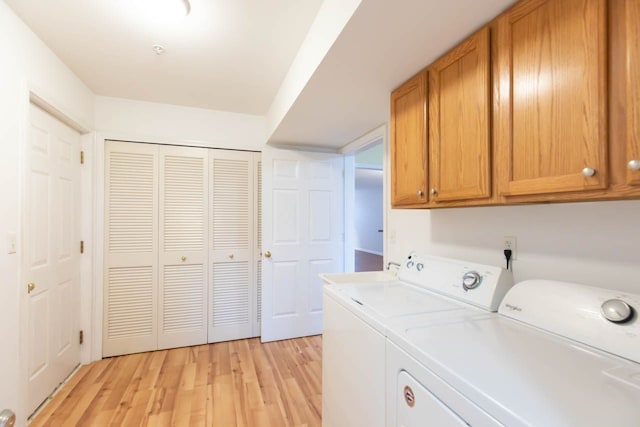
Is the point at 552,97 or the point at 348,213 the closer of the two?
the point at 552,97

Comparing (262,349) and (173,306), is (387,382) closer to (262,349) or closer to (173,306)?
(262,349)

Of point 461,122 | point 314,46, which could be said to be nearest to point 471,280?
point 461,122

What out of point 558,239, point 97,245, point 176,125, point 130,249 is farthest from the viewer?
point 176,125

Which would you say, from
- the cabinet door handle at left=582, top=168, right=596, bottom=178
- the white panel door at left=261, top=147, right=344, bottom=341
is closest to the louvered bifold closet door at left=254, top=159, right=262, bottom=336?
the white panel door at left=261, top=147, right=344, bottom=341

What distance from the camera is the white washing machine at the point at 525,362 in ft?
1.91

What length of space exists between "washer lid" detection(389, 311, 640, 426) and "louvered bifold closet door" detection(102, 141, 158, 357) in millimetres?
2565

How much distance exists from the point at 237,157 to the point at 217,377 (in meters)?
2.03

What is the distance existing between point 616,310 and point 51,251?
3009mm

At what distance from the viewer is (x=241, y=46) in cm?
183

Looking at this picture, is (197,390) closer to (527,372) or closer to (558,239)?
(527,372)

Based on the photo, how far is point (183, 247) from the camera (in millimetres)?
2791

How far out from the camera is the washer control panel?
1.16 metres

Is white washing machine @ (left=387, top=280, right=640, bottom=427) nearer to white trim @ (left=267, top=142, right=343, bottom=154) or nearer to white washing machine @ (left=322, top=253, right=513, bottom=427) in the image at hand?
white washing machine @ (left=322, top=253, right=513, bottom=427)

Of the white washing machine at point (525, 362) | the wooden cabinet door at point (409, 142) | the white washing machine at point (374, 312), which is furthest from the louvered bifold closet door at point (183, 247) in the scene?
the white washing machine at point (525, 362)
